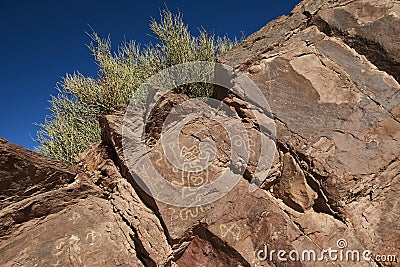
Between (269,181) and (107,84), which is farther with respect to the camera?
(107,84)

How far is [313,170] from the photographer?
295 cm

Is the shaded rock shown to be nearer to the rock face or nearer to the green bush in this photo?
the rock face

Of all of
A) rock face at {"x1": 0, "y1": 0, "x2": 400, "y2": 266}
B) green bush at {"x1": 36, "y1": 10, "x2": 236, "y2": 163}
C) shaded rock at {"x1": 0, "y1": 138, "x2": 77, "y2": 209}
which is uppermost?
green bush at {"x1": 36, "y1": 10, "x2": 236, "y2": 163}

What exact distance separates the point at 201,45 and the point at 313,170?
5779mm

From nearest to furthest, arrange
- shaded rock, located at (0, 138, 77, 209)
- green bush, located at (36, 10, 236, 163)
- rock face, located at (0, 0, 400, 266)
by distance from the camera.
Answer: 1. rock face, located at (0, 0, 400, 266)
2. shaded rock, located at (0, 138, 77, 209)
3. green bush, located at (36, 10, 236, 163)

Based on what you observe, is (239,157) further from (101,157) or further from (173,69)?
(173,69)

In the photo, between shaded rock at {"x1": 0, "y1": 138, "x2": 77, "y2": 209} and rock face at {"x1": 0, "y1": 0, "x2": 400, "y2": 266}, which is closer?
rock face at {"x1": 0, "y1": 0, "x2": 400, "y2": 266}

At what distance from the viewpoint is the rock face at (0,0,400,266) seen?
9.16 ft

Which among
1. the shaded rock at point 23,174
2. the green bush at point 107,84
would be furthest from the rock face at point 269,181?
the green bush at point 107,84

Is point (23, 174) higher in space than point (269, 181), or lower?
higher

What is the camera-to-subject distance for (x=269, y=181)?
308cm

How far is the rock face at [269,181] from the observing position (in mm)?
2791

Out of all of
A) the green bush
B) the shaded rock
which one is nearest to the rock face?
the shaded rock

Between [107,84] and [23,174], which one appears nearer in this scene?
[23,174]
